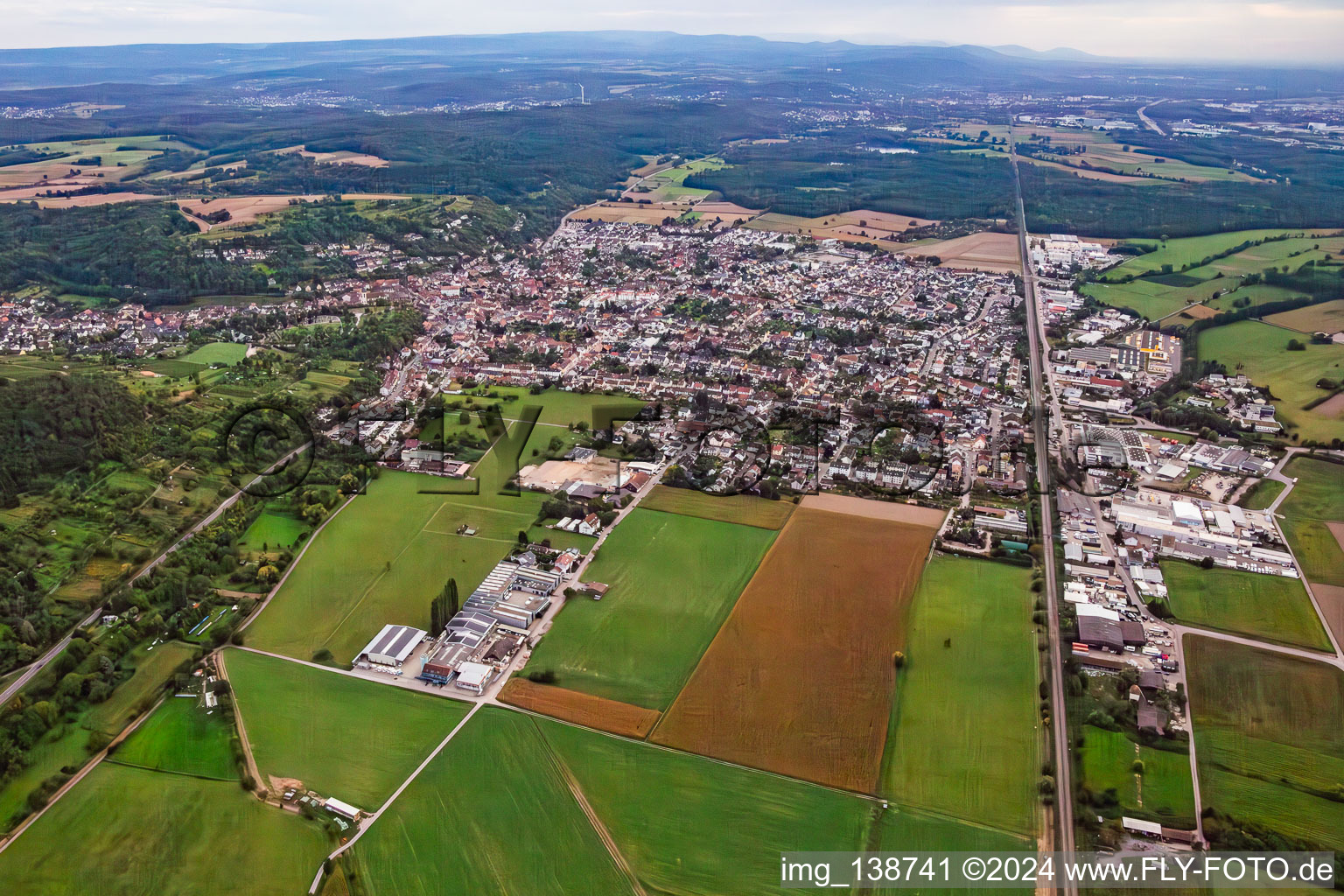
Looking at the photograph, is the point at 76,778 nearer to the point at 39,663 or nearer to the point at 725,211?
the point at 39,663

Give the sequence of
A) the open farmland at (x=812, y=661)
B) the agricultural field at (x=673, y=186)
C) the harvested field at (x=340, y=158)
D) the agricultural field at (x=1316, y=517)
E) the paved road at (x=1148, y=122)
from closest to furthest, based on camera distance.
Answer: the open farmland at (x=812, y=661) → the agricultural field at (x=1316, y=517) → the agricultural field at (x=673, y=186) → the harvested field at (x=340, y=158) → the paved road at (x=1148, y=122)

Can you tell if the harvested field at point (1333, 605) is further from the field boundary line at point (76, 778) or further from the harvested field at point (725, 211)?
the harvested field at point (725, 211)

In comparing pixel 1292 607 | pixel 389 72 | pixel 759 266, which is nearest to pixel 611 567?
pixel 1292 607

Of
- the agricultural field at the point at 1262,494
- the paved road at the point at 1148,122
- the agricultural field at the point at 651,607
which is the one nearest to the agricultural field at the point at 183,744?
the agricultural field at the point at 651,607

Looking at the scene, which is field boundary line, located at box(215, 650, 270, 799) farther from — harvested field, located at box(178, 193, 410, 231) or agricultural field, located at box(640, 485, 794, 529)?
harvested field, located at box(178, 193, 410, 231)

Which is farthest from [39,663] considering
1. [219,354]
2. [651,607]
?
[219,354]
